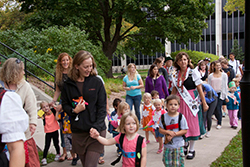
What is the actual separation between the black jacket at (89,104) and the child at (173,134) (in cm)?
134

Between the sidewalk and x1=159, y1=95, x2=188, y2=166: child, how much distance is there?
42.0 inches

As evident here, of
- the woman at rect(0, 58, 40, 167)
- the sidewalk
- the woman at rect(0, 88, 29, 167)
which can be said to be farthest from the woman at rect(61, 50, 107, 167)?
the sidewalk

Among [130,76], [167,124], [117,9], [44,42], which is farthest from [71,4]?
[167,124]

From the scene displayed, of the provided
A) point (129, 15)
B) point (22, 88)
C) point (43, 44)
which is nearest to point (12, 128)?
point (22, 88)

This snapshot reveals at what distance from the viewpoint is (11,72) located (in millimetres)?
3402

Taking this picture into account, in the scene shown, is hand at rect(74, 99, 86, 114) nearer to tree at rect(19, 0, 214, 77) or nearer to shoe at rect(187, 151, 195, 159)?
shoe at rect(187, 151, 195, 159)

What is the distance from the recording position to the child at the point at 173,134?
172 inches

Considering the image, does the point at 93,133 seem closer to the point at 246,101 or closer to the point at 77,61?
the point at 77,61

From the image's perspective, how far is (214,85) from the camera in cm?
848

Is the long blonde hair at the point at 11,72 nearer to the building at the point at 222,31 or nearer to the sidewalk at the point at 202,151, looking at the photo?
the sidewalk at the point at 202,151

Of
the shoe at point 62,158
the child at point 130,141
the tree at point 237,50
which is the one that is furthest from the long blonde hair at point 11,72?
the tree at point 237,50

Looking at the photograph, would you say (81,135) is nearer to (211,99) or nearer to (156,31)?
(211,99)

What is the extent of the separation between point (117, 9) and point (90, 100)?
52.5 feet

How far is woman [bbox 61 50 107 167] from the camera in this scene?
351cm
